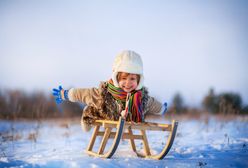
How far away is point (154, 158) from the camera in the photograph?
3.69 metres

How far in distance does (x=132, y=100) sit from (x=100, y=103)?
1.44 ft

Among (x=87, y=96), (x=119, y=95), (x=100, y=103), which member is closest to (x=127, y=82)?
(x=119, y=95)

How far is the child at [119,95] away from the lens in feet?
12.4

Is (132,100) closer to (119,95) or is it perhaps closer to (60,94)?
(119,95)

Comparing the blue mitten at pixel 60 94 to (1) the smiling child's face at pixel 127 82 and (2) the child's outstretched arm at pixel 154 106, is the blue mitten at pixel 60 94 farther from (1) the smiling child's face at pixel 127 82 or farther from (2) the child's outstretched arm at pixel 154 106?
(2) the child's outstretched arm at pixel 154 106

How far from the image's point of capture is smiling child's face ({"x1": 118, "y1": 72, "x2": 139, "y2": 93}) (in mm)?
3828

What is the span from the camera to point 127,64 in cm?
373

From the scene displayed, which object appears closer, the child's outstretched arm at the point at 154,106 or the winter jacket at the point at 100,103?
the winter jacket at the point at 100,103

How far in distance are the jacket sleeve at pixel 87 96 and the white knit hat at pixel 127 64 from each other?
31 cm

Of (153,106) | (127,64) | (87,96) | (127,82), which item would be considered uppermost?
(127,64)

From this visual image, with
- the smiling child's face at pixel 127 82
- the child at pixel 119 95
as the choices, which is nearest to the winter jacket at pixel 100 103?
the child at pixel 119 95

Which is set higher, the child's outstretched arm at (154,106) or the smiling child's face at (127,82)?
the smiling child's face at (127,82)

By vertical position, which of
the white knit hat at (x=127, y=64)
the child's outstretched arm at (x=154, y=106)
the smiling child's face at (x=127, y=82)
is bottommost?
the child's outstretched arm at (x=154, y=106)

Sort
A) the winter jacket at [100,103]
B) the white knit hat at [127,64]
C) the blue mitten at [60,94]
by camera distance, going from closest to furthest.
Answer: the white knit hat at [127,64] < the winter jacket at [100,103] < the blue mitten at [60,94]
